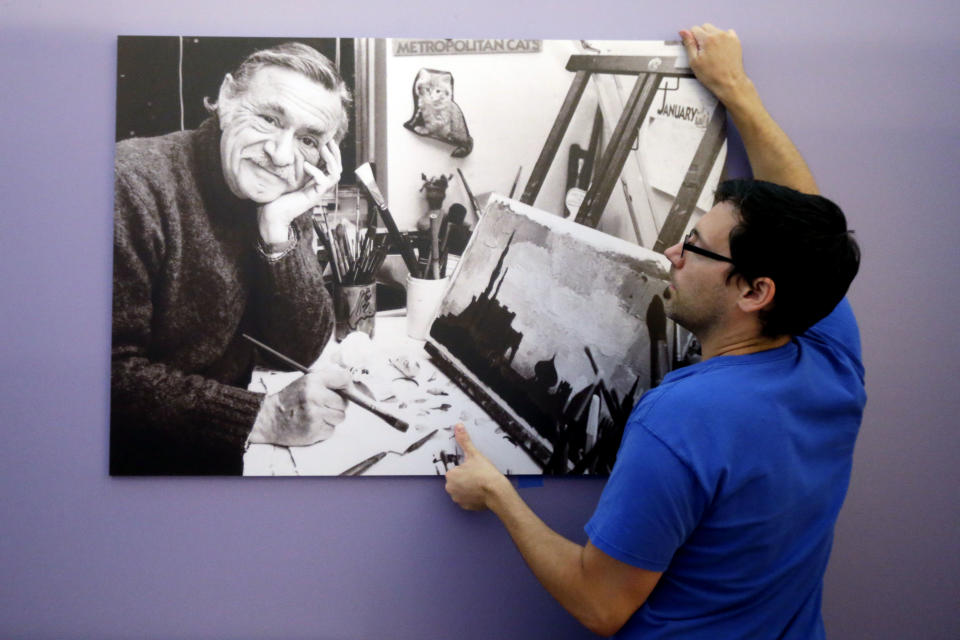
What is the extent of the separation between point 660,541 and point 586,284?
0.51m

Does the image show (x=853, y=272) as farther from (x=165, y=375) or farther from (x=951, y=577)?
(x=165, y=375)

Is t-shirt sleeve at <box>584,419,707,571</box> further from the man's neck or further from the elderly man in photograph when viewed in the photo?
the elderly man in photograph

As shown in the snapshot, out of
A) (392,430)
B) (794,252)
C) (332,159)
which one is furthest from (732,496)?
(332,159)

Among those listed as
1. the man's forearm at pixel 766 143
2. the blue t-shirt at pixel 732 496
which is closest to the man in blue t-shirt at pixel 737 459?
the blue t-shirt at pixel 732 496

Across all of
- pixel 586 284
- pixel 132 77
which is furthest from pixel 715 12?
pixel 132 77

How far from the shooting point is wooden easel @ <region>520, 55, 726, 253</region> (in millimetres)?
1133

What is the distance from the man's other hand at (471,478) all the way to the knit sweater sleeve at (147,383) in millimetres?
386

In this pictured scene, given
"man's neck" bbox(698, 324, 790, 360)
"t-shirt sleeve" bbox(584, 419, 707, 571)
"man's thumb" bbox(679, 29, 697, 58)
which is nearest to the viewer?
"t-shirt sleeve" bbox(584, 419, 707, 571)

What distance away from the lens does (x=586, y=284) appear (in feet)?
3.77

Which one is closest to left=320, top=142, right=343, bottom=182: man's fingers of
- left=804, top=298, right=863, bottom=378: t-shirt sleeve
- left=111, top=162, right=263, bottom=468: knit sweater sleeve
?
left=111, top=162, right=263, bottom=468: knit sweater sleeve

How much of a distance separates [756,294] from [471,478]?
21.4 inches

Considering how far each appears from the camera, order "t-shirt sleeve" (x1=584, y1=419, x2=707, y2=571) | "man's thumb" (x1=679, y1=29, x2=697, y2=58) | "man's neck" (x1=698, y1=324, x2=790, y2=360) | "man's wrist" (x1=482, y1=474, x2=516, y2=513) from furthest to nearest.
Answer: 1. "man's thumb" (x1=679, y1=29, x2=697, y2=58)
2. "man's wrist" (x1=482, y1=474, x2=516, y2=513)
3. "man's neck" (x1=698, y1=324, x2=790, y2=360)
4. "t-shirt sleeve" (x1=584, y1=419, x2=707, y2=571)

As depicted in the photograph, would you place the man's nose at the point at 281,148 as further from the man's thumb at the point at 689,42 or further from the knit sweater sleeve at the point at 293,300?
the man's thumb at the point at 689,42

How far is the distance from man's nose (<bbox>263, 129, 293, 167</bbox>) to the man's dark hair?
77 cm
